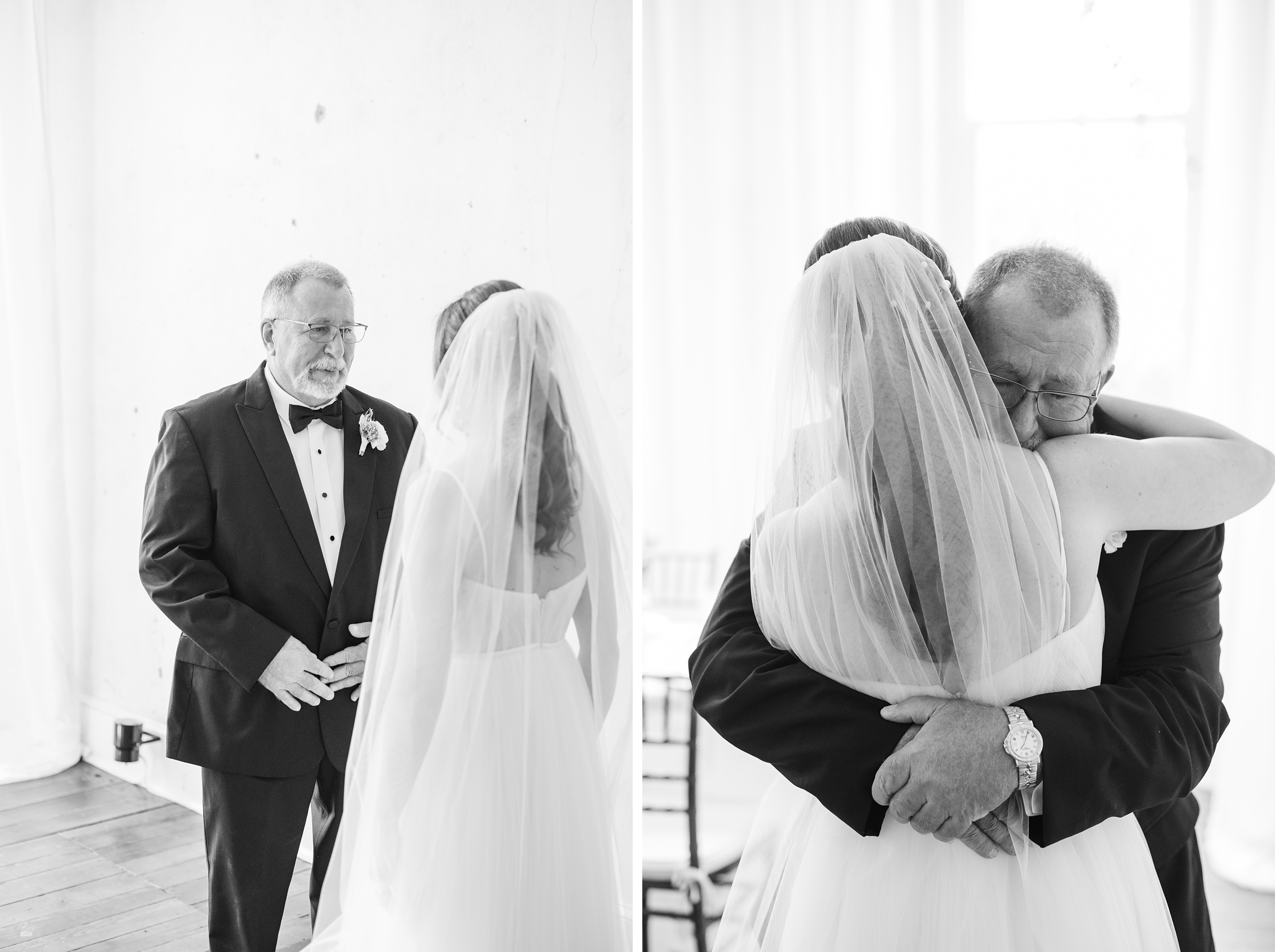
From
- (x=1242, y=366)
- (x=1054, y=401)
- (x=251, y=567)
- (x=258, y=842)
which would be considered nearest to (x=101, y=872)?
(x=258, y=842)

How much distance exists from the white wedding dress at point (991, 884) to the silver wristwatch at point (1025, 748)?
4 cm

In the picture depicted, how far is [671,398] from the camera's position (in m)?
3.10

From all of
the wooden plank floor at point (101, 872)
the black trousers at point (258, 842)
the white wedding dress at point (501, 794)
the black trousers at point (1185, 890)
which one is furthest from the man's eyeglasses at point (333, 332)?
the black trousers at point (1185, 890)

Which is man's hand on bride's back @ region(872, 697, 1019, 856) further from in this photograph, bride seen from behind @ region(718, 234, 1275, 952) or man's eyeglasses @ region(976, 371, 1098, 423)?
man's eyeglasses @ region(976, 371, 1098, 423)

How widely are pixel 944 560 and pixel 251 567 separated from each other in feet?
4.57

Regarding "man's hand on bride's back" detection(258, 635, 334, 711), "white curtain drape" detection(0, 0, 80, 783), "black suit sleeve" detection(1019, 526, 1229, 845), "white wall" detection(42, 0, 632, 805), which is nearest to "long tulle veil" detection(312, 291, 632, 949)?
"white wall" detection(42, 0, 632, 805)

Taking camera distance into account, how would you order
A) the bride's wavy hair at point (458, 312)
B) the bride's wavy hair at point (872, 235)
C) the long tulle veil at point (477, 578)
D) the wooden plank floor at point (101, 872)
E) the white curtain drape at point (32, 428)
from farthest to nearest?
the white curtain drape at point (32, 428) → the wooden plank floor at point (101, 872) → the bride's wavy hair at point (458, 312) → the long tulle veil at point (477, 578) → the bride's wavy hair at point (872, 235)

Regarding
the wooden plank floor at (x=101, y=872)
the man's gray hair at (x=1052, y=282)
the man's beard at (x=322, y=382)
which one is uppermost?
the man's gray hair at (x=1052, y=282)

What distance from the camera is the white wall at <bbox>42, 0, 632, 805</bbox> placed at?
1815mm

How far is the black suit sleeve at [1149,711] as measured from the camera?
108 cm

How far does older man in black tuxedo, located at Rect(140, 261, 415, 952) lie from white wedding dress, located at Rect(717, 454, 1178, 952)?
95 centimetres

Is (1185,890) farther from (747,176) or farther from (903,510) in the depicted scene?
(747,176)

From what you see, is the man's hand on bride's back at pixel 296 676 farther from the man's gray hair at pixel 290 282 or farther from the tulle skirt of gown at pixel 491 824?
the man's gray hair at pixel 290 282

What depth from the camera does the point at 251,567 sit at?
1966 millimetres
